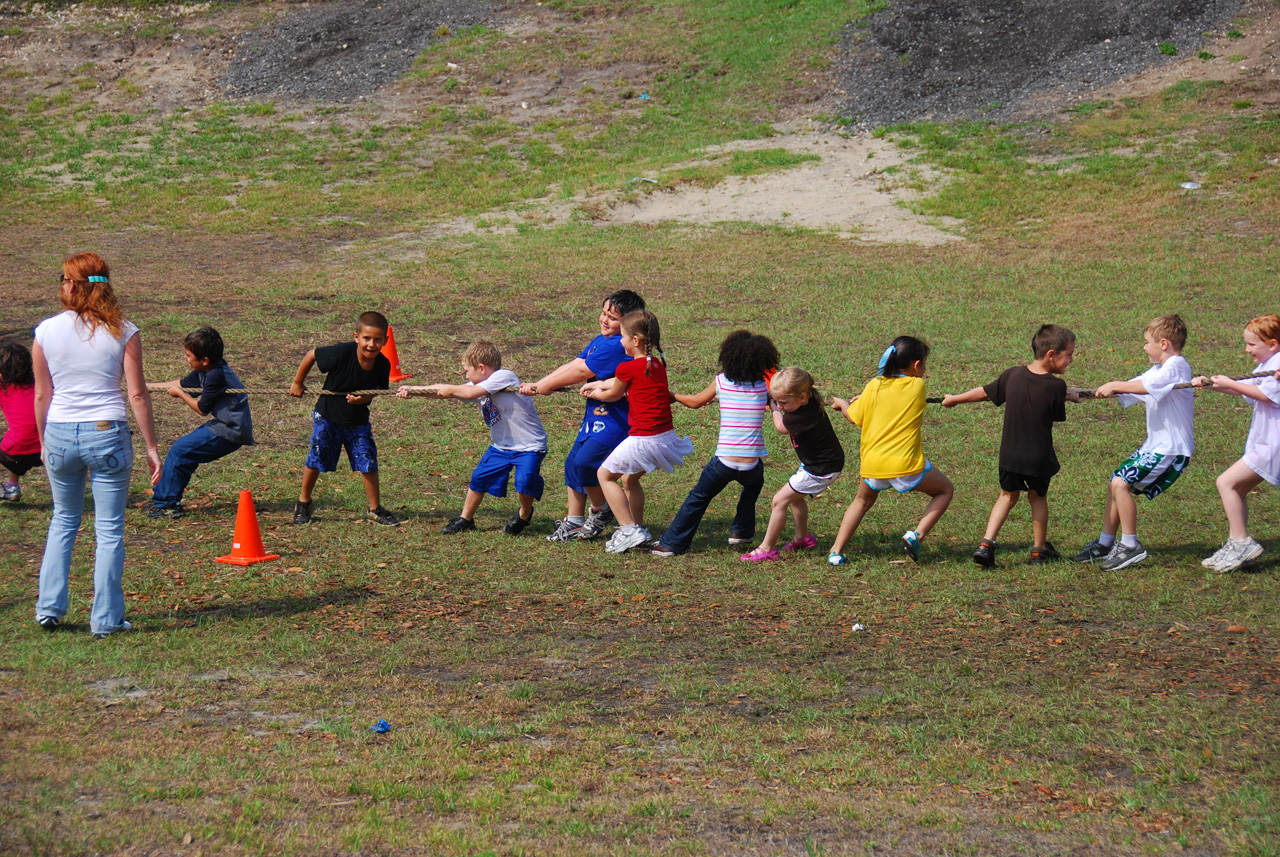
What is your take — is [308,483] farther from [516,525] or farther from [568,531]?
[568,531]

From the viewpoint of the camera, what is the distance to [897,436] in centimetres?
750

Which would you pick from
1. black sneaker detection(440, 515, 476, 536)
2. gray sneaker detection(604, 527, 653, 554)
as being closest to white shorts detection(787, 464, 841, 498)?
gray sneaker detection(604, 527, 653, 554)

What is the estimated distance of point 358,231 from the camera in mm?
22562

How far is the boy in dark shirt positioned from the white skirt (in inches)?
116

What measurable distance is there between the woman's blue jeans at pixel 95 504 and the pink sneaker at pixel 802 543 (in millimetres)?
4356

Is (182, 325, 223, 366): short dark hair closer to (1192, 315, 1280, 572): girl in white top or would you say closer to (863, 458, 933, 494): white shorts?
(863, 458, 933, 494): white shorts

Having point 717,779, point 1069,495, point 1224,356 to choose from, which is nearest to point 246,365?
point 1069,495

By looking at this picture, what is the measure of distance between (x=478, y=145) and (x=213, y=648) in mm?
24234

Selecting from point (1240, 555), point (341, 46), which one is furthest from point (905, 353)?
point (341, 46)

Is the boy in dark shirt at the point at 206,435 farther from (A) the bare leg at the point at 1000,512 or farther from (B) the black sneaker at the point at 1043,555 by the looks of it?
(B) the black sneaker at the point at 1043,555

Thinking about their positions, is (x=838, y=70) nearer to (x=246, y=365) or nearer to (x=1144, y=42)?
(x=1144, y=42)

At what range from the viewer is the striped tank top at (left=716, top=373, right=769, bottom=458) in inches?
301

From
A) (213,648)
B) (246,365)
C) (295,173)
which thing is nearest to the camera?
(213,648)

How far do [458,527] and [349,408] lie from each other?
121cm
